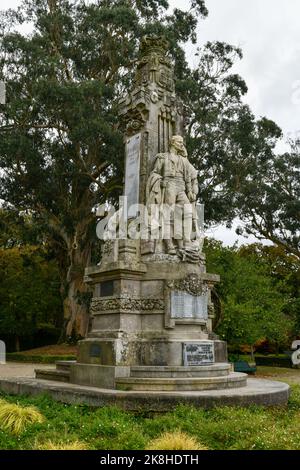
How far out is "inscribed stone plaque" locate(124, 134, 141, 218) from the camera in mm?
10469

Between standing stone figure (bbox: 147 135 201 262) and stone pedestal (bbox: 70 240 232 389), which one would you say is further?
standing stone figure (bbox: 147 135 201 262)

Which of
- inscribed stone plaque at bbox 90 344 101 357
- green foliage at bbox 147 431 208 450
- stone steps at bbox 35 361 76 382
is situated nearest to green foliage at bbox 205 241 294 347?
stone steps at bbox 35 361 76 382

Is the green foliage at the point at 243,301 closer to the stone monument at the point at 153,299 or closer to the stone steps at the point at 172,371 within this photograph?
the stone monument at the point at 153,299

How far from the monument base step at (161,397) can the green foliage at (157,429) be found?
0.21 meters

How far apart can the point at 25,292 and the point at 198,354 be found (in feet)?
78.7

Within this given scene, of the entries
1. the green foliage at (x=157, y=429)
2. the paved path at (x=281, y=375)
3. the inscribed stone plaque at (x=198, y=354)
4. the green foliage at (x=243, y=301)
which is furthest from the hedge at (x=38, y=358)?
the green foliage at (x=157, y=429)

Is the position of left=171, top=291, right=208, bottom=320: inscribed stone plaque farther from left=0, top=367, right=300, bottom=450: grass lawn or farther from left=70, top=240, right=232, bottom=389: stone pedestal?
left=0, top=367, right=300, bottom=450: grass lawn

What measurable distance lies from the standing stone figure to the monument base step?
2.71 metres

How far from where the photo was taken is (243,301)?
22.9 m

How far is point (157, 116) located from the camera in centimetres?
1082

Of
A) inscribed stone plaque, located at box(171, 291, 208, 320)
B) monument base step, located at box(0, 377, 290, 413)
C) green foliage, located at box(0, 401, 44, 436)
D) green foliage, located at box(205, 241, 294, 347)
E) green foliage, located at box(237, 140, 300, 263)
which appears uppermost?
green foliage, located at box(237, 140, 300, 263)

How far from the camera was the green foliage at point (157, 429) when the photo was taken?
214 inches

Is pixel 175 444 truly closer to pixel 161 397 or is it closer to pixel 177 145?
pixel 161 397

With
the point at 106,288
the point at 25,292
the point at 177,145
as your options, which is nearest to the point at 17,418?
the point at 106,288
